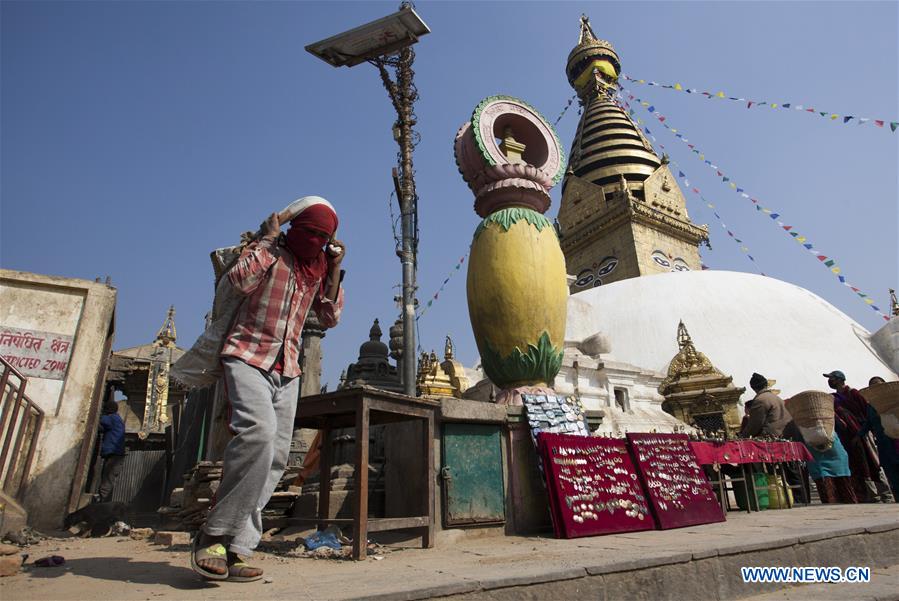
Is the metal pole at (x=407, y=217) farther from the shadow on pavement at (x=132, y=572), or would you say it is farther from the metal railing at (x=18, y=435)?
the shadow on pavement at (x=132, y=572)

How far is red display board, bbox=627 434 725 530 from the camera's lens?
4.12 metres

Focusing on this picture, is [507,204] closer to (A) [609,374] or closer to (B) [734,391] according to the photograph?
(A) [609,374]

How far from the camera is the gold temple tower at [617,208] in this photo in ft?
93.5

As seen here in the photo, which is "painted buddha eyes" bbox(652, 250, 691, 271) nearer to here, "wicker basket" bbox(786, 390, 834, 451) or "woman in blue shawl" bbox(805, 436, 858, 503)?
"woman in blue shawl" bbox(805, 436, 858, 503)

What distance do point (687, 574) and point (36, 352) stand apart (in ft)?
18.3

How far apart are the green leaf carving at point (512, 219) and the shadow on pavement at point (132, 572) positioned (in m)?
4.19

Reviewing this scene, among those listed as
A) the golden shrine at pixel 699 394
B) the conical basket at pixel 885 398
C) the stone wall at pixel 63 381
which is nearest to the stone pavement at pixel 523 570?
the stone wall at pixel 63 381

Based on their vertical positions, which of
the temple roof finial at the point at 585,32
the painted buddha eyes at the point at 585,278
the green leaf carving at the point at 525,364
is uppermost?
the temple roof finial at the point at 585,32

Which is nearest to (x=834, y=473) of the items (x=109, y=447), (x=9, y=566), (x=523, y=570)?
(x=523, y=570)

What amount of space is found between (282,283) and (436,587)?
1474 millimetres

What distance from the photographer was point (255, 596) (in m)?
1.81

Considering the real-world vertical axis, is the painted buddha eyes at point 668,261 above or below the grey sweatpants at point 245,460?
above

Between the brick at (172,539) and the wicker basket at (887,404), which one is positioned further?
the wicker basket at (887,404)

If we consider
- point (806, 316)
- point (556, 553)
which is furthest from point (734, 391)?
point (556, 553)
